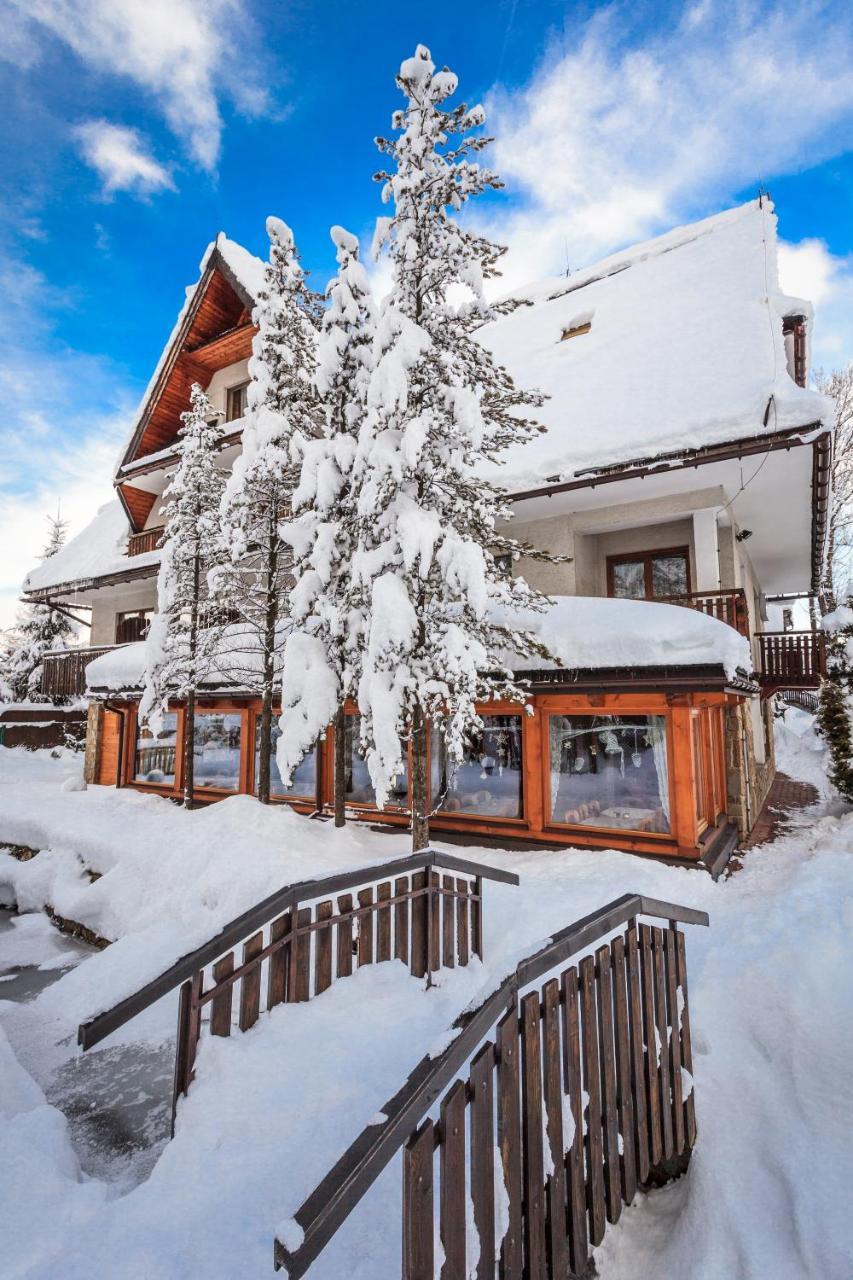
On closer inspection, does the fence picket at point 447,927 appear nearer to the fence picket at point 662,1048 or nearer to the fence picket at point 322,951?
the fence picket at point 322,951

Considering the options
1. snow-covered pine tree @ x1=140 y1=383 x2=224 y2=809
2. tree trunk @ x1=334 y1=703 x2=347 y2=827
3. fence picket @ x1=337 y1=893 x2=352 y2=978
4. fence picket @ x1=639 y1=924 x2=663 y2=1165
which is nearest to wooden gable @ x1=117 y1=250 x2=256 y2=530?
snow-covered pine tree @ x1=140 y1=383 x2=224 y2=809

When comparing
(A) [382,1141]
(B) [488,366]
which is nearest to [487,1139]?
(A) [382,1141]

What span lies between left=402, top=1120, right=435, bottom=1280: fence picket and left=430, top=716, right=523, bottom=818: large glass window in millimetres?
8452

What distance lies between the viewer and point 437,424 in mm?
7391

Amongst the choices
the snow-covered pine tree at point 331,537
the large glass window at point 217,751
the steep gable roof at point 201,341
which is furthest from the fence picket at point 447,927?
the steep gable roof at point 201,341

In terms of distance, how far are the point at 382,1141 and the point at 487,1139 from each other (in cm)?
62

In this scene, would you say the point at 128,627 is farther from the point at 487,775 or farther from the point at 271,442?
the point at 487,775

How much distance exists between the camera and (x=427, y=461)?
24.7 feet

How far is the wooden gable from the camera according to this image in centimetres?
1706

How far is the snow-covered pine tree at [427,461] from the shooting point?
7.11 meters

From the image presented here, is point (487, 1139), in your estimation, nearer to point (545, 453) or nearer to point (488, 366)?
point (488, 366)

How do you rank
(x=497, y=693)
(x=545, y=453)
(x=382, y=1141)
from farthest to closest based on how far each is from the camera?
(x=545, y=453), (x=497, y=693), (x=382, y=1141)

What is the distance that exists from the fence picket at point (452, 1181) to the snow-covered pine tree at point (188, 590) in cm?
1080

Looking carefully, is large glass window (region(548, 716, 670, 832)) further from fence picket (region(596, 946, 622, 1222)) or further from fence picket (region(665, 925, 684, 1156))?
fence picket (region(596, 946, 622, 1222))
